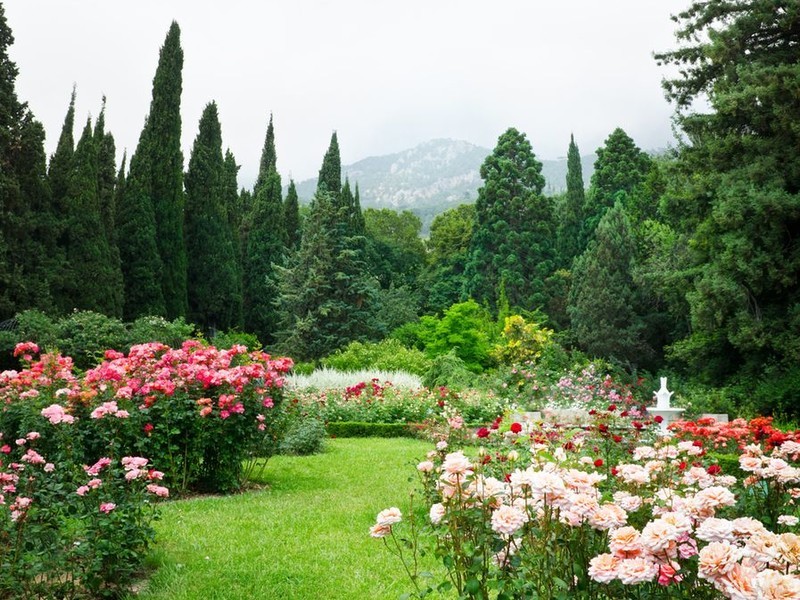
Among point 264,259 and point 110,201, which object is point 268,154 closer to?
point 264,259

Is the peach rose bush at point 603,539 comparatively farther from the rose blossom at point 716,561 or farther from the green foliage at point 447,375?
the green foliage at point 447,375

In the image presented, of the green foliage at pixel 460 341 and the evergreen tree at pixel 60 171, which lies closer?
the evergreen tree at pixel 60 171

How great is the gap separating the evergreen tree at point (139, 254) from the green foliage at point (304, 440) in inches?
470

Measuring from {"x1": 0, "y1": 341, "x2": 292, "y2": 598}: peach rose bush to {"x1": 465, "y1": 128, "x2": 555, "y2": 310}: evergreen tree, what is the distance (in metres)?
21.0

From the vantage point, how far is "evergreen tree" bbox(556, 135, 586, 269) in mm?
29406

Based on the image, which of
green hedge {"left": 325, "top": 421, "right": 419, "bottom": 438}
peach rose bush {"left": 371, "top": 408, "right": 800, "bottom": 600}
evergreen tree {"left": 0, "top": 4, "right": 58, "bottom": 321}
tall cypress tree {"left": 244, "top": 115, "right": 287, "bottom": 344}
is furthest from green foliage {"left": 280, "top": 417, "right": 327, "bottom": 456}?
tall cypress tree {"left": 244, "top": 115, "right": 287, "bottom": 344}

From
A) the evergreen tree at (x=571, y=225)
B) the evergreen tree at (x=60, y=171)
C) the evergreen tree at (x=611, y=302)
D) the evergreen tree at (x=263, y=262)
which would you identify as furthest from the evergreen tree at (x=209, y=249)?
the evergreen tree at (x=571, y=225)

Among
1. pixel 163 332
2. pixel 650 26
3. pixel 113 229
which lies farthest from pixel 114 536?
pixel 113 229

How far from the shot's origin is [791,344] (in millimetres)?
A: 10961

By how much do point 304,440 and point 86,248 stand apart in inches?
457

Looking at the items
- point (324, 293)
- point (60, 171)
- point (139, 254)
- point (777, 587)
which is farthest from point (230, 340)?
point (777, 587)

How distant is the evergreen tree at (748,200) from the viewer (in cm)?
1110

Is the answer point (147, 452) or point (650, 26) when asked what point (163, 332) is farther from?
point (650, 26)

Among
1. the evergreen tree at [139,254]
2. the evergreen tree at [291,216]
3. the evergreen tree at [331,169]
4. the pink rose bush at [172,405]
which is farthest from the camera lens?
the evergreen tree at [291,216]
